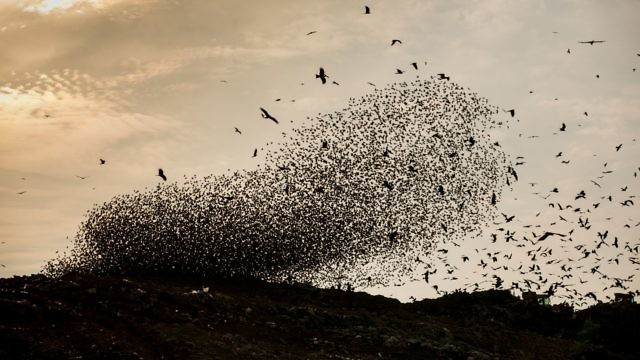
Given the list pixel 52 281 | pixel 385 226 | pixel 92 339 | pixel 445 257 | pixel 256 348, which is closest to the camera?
Result: pixel 92 339

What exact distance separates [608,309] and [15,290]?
23.7m

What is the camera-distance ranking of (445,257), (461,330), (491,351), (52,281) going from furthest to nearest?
(445,257) < (461,330) < (491,351) < (52,281)

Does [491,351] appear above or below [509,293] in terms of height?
below

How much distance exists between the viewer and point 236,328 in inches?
607

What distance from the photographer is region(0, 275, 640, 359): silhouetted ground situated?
40.9 feet

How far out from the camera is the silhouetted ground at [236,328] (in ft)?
40.9

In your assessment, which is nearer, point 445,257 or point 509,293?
point 445,257

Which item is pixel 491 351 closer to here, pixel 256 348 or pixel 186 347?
pixel 256 348

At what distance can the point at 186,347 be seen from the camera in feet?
42.0

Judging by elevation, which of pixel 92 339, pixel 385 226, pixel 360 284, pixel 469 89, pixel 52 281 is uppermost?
pixel 469 89

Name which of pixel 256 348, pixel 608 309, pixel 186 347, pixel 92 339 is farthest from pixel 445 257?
pixel 92 339

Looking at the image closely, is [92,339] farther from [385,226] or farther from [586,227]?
[586,227]

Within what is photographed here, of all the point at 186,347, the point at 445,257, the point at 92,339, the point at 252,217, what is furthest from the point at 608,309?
the point at 92,339

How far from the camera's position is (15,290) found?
14.7 metres
